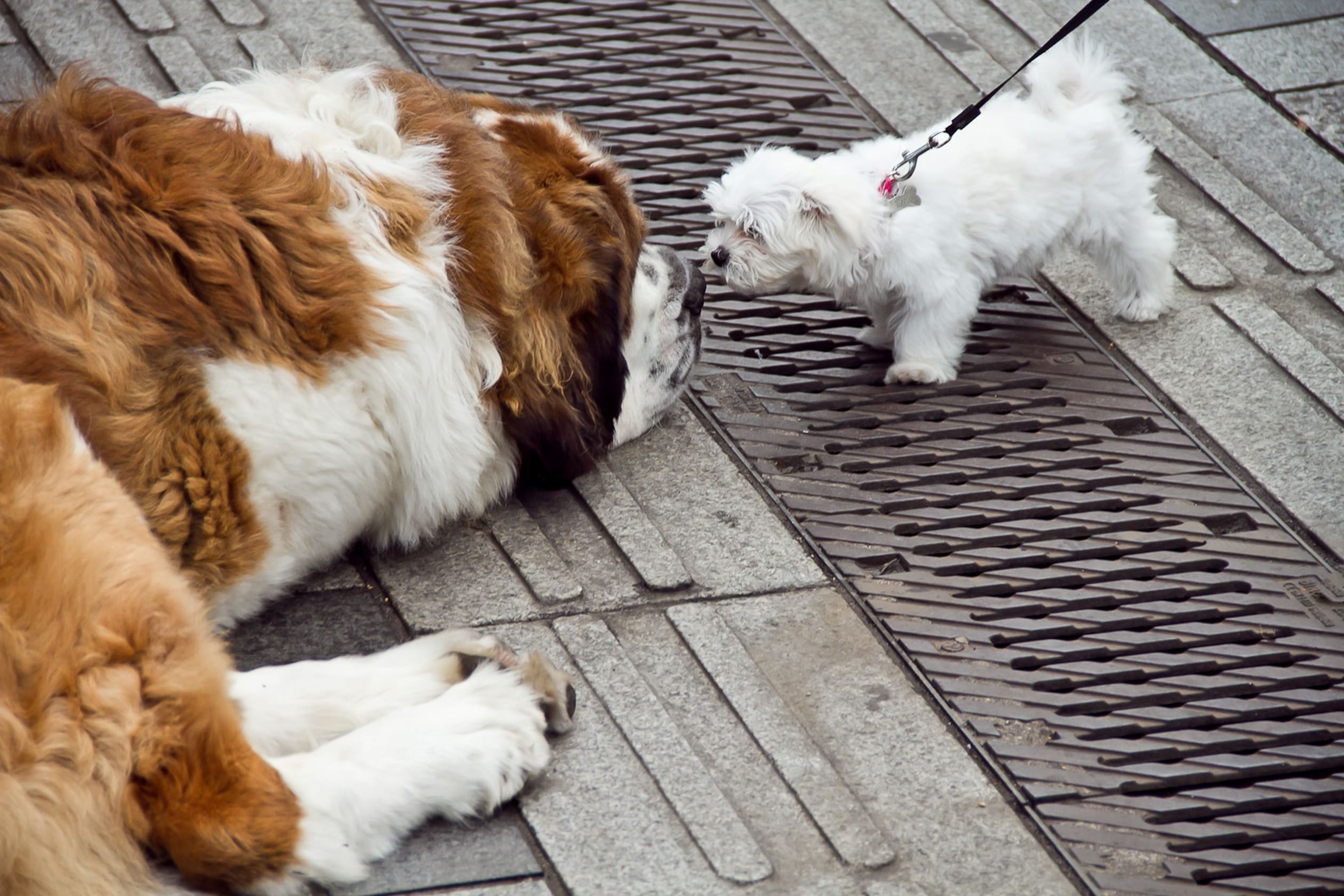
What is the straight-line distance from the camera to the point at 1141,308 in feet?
14.1

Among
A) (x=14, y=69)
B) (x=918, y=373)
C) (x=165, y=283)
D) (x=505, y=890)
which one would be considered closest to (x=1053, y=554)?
(x=918, y=373)

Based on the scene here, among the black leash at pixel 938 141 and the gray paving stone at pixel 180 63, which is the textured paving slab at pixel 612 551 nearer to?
the black leash at pixel 938 141

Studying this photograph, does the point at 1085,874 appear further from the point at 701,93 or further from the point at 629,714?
the point at 701,93

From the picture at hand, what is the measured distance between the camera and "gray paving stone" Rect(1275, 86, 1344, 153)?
203 inches

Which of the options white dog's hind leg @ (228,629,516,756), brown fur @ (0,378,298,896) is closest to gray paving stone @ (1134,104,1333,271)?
white dog's hind leg @ (228,629,516,756)

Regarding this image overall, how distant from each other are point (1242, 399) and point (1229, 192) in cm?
112

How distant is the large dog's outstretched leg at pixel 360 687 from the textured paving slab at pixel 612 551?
23cm

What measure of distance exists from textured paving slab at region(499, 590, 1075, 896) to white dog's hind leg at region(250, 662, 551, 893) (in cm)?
12

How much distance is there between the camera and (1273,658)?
10.7 feet

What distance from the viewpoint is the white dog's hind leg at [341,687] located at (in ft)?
8.70

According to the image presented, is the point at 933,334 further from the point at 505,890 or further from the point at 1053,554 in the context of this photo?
the point at 505,890

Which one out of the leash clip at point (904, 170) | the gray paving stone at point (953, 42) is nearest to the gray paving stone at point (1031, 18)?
the gray paving stone at point (953, 42)

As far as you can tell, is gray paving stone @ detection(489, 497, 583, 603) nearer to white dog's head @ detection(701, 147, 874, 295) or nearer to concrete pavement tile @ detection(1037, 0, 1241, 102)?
white dog's head @ detection(701, 147, 874, 295)

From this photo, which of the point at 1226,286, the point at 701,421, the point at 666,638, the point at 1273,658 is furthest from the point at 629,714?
the point at 1226,286
